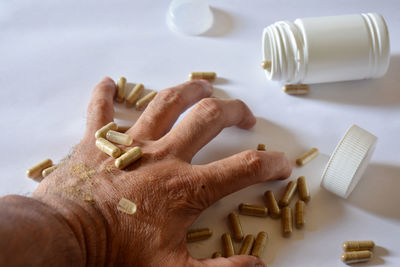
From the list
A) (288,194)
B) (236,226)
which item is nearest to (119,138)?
(236,226)

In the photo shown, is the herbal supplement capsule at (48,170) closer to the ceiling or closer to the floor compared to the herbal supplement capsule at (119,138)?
closer to the floor

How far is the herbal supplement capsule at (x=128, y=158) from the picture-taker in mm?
1235

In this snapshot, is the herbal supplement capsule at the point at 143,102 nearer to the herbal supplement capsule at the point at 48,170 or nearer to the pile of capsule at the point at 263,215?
the herbal supplement capsule at the point at 48,170

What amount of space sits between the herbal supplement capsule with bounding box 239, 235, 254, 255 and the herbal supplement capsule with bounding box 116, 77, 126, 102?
0.75 metres

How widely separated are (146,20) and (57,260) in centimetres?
134

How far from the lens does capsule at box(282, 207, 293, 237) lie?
133 cm

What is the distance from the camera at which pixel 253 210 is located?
138 cm

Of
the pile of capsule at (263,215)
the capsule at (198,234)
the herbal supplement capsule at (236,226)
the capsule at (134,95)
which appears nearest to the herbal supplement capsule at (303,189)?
the pile of capsule at (263,215)

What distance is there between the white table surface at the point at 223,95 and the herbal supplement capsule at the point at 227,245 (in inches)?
1.2

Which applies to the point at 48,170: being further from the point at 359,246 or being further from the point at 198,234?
the point at 359,246

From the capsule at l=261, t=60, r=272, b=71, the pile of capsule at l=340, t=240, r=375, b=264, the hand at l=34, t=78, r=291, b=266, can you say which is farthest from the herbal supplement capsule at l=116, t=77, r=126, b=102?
the pile of capsule at l=340, t=240, r=375, b=264

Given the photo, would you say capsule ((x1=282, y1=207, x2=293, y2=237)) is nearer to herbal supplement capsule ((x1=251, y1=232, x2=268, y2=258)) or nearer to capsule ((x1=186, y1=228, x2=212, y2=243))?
herbal supplement capsule ((x1=251, y1=232, x2=268, y2=258))

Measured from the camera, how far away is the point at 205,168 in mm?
1254

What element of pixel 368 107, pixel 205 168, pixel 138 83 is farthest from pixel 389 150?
pixel 138 83
